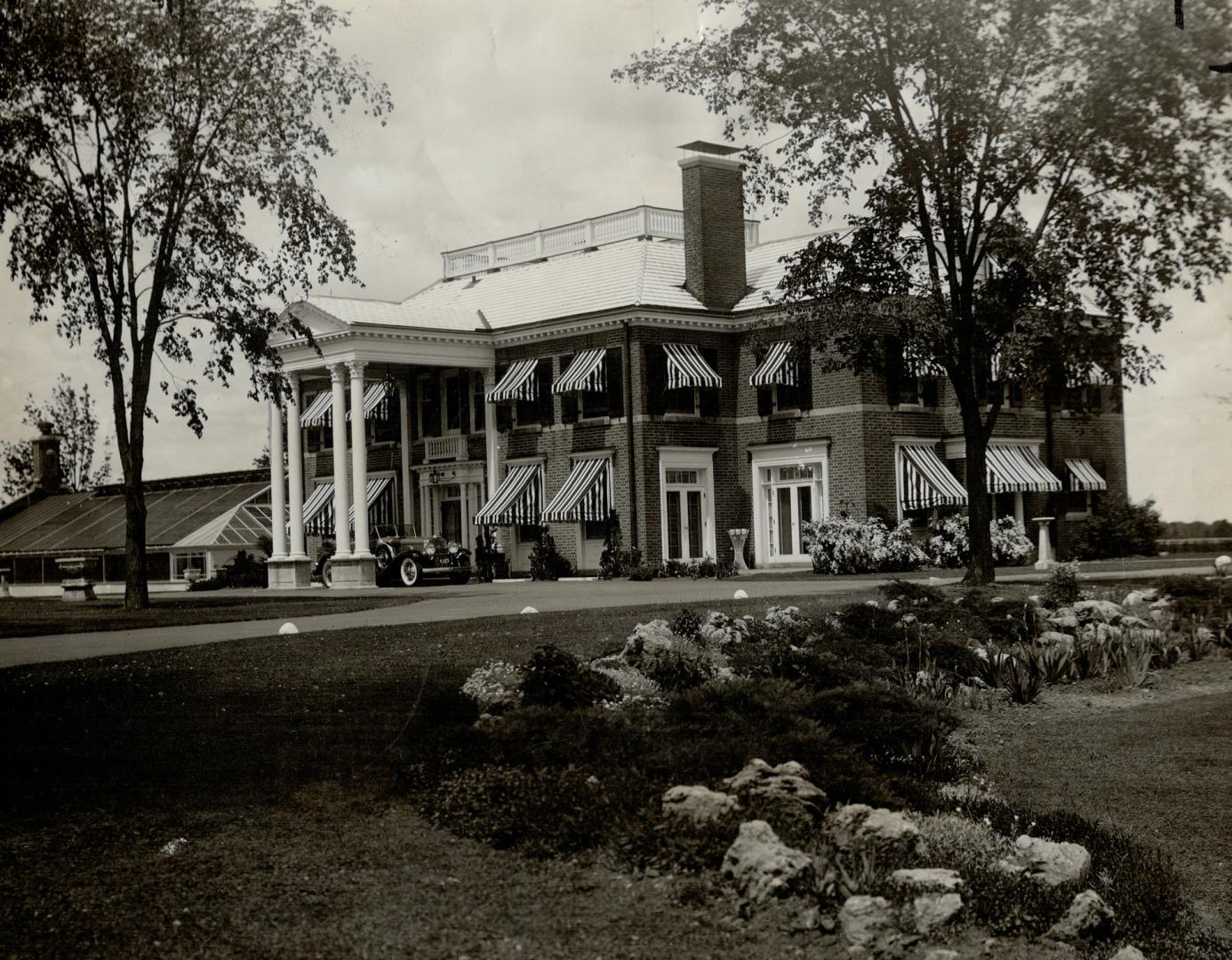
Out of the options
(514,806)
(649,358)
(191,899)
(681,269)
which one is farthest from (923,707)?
(681,269)

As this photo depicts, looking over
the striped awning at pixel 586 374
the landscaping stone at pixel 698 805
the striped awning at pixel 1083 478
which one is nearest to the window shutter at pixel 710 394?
the striped awning at pixel 586 374

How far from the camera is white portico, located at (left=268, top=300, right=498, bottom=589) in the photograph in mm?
37375

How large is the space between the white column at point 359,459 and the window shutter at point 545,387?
4.79 meters

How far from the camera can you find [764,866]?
657cm

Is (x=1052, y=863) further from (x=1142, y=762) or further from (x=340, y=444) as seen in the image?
(x=340, y=444)

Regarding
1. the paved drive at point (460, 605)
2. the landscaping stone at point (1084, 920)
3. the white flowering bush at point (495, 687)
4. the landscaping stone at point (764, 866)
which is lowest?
the landscaping stone at point (1084, 920)

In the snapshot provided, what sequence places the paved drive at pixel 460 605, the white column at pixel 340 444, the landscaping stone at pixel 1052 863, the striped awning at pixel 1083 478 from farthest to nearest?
the striped awning at pixel 1083 478, the white column at pixel 340 444, the paved drive at pixel 460 605, the landscaping stone at pixel 1052 863

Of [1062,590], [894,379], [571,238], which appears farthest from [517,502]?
[1062,590]

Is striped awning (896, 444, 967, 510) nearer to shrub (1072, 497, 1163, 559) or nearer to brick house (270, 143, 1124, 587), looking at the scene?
brick house (270, 143, 1124, 587)

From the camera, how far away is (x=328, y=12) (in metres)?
24.8

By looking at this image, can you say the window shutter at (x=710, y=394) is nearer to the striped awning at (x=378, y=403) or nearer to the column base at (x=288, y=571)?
the striped awning at (x=378, y=403)

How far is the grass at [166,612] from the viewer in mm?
20203

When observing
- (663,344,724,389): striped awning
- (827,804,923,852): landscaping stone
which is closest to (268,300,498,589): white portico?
(663,344,724,389): striped awning

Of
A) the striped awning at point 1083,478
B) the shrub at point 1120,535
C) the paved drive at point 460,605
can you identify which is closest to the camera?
the paved drive at point 460,605
